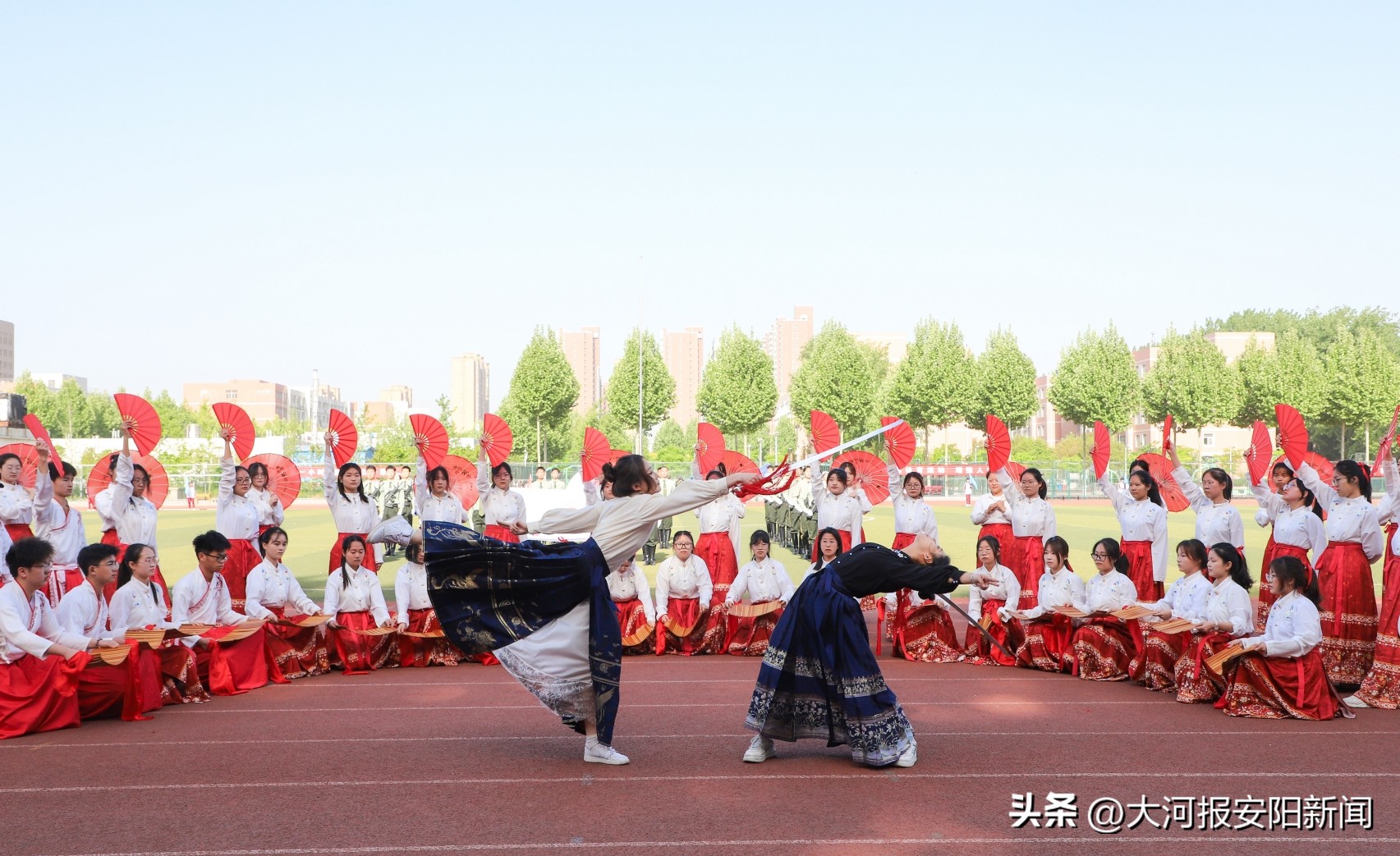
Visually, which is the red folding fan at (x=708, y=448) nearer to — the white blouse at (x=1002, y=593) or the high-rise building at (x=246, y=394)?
the white blouse at (x=1002, y=593)

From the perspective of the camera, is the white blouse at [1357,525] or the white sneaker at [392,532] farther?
the white blouse at [1357,525]

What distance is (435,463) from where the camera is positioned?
10.0 meters

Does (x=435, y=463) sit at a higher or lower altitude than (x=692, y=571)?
higher

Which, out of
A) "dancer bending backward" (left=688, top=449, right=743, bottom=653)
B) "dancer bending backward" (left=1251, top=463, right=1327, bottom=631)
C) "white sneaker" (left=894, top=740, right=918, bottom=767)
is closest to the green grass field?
"dancer bending backward" (left=688, top=449, right=743, bottom=653)

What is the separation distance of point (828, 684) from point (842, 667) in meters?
0.15

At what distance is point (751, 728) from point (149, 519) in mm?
5755

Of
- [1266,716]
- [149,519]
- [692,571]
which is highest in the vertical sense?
[149,519]

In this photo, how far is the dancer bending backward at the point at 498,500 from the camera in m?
9.68

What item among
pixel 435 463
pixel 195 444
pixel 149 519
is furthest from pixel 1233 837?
pixel 195 444

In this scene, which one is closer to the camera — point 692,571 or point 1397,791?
point 1397,791

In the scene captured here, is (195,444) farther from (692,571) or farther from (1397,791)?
(1397,791)

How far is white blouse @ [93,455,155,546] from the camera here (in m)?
8.41

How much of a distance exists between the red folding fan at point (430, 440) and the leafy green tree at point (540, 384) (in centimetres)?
2847

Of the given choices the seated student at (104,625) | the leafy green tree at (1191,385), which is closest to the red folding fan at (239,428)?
the seated student at (104,625)
